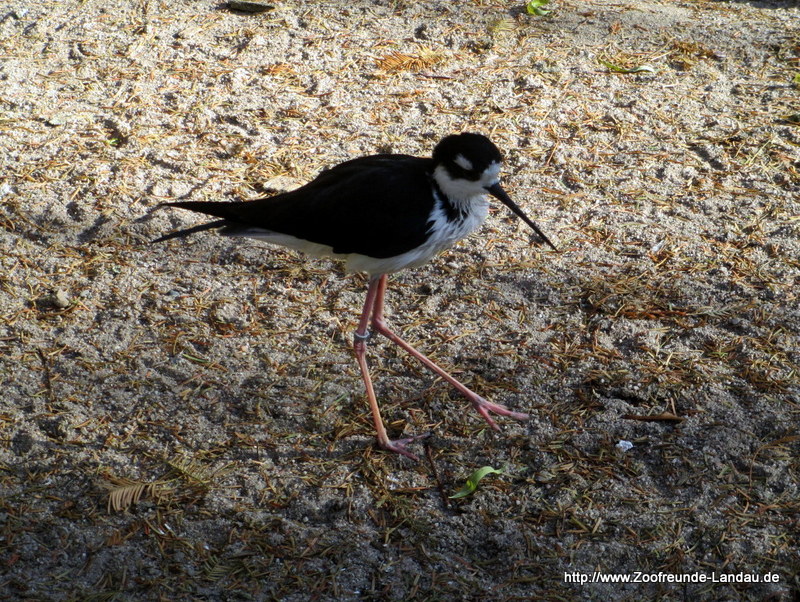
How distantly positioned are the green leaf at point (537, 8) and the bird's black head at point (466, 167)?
3.32m

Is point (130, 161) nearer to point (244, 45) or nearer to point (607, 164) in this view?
point (244, 45)

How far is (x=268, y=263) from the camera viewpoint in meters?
4.19

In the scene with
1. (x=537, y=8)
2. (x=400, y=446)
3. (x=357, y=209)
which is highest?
(x=537, y=8)

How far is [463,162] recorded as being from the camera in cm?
316

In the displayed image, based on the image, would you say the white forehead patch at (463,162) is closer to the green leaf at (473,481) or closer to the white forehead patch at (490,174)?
the white forehead patch at (490,174)

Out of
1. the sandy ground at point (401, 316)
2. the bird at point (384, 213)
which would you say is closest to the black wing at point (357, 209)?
the bird at point (384, 213)

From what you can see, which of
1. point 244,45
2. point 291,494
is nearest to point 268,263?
point 291,494

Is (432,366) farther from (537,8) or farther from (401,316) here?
(537,8)

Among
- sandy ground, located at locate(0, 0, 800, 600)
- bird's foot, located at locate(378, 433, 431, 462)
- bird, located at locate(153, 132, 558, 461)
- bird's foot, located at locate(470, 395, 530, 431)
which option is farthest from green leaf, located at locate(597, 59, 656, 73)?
bird's foot, located at locate(378, 433, 431, 462)

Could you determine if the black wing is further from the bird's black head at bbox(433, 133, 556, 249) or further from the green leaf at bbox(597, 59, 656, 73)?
the green leaf at bbox(597, 59, 656, 73)

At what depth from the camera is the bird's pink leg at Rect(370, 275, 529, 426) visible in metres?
3.38

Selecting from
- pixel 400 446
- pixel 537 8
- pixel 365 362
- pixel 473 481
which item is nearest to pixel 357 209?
pixel 365 362

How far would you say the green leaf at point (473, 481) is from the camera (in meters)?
3.05

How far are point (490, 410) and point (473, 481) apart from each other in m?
0.41
